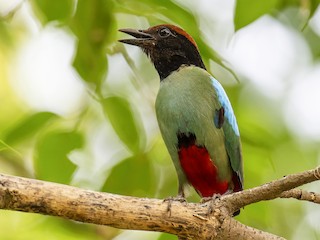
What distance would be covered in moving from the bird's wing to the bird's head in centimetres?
46

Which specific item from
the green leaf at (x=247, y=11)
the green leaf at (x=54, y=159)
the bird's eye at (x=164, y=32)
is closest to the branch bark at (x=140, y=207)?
the green leaf at (x=54, y=159)

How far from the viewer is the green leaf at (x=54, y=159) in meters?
2.96

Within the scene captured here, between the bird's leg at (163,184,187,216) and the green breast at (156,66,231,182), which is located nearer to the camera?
the bird's leg at (163,184,187,216)

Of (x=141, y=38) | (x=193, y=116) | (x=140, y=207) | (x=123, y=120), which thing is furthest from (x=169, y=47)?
(x=140, y=207)

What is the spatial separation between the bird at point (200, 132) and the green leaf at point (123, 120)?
0.53m

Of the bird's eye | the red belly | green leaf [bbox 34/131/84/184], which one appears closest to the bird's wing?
the red belly

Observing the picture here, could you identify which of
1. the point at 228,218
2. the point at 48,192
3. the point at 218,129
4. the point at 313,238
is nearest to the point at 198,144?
the point at 218,129

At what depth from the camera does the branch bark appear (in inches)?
103

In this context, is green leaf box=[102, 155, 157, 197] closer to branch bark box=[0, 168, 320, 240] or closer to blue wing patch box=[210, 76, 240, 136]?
branch bark box=[0, 168, 320, 240]

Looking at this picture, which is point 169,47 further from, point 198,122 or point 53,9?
point 53,9

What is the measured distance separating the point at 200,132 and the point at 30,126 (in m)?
0.99

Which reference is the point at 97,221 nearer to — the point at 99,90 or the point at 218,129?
the point at 99,90

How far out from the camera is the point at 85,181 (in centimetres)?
404

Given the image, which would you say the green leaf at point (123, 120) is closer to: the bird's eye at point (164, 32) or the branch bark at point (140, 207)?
the branch bark at point (140, 207)
